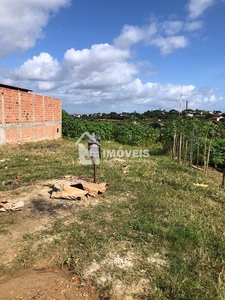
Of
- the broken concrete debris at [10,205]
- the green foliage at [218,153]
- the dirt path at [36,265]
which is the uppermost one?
the green foliage at [218,153]

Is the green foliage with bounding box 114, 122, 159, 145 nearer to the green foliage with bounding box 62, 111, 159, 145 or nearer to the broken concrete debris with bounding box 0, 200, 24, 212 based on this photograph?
the green foliage with bounding box 62, 111, 159, 145

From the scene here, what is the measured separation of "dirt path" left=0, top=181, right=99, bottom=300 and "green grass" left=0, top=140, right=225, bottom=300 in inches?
5.1

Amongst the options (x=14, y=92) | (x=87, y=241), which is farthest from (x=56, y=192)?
(x=14, y=92)

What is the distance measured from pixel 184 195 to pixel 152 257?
2358 millimetres

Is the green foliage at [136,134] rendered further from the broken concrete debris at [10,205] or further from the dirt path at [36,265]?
the broken concrete debris at [10,205]

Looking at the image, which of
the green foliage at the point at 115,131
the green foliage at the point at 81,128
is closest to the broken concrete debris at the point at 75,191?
the green foliage at the point at 115,131

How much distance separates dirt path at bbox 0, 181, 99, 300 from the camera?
2.10 meters

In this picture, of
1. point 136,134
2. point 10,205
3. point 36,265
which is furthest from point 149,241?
point 136,134

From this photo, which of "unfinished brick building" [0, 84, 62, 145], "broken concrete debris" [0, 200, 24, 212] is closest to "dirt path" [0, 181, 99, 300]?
"broken concrete debris" [0, 200, 24, 212]

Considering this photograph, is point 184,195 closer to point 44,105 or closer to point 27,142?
point 27,142

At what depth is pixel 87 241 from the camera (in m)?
2.91

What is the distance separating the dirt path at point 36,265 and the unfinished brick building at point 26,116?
6.74 meters

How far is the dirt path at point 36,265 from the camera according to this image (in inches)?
A: 82.6

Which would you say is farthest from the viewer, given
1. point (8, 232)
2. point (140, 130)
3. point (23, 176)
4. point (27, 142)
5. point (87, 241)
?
point (140, 130)
